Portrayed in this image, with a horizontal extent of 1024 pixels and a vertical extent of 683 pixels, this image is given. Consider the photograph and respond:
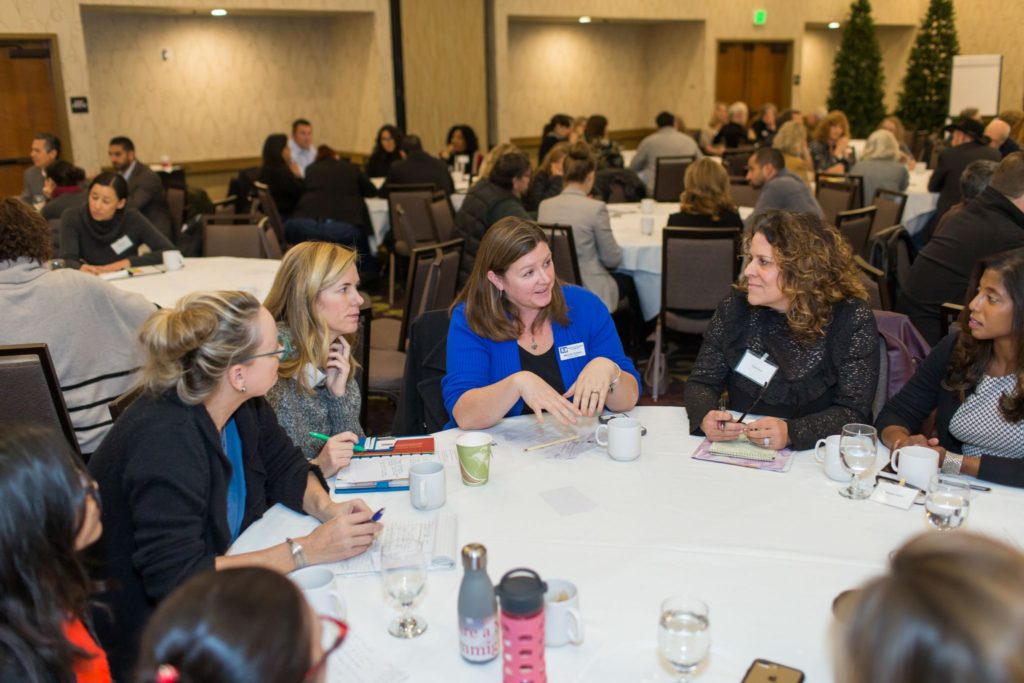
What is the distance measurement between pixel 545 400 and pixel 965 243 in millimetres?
2685

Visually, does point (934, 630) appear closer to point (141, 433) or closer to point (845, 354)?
point (141, 433)

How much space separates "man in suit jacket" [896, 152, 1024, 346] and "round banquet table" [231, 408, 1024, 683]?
2.18m

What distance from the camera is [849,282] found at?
8.59ft

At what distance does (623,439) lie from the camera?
2.24m

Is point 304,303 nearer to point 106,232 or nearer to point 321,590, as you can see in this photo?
point 321,590

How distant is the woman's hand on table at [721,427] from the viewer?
2.35m

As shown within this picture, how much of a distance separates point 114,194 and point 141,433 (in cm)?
375

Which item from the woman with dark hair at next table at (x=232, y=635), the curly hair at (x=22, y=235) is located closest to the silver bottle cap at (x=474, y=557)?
the woman with dark hair at next table at (x=232, y=635)

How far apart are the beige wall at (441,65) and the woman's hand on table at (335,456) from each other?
911 centimetres

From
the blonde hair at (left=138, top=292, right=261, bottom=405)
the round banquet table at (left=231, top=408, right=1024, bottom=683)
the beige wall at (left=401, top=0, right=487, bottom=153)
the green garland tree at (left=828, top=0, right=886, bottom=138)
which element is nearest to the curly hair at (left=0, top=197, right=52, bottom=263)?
the blonde hair at (left=138, top=292, right=261, bottom=405)

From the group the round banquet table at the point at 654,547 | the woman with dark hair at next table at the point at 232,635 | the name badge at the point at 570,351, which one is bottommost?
the round banquet table at the point at 654,547

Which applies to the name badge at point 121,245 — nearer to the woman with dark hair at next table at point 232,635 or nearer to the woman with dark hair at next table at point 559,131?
the woman with dark hair at next table at point 232,635

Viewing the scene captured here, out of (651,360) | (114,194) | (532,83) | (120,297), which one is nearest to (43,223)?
(120,297)

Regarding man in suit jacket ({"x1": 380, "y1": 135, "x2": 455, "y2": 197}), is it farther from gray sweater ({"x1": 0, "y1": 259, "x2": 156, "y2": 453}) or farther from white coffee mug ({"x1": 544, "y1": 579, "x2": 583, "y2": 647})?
white coffee mug ({"x1": 544, "y1": 579, "x2": 583, "y2": 647})
